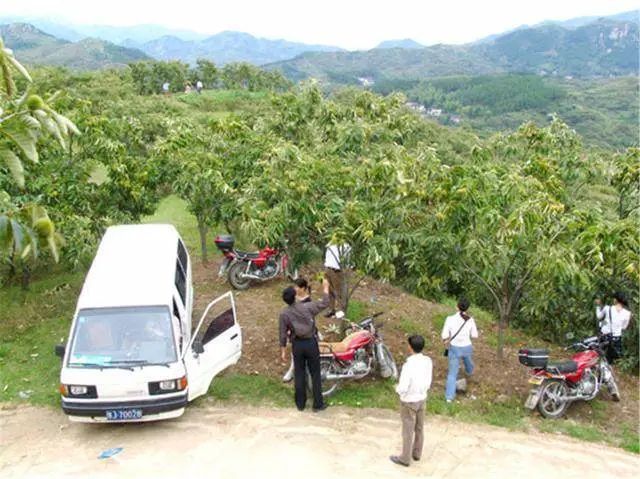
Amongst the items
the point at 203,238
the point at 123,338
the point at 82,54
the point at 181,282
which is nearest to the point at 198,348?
the point at 123,338

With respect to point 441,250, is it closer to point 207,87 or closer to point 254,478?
point 254,478

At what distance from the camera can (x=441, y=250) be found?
834cm

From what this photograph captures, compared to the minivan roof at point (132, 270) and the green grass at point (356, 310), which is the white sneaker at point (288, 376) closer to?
the minivan roof at point (132, 270)

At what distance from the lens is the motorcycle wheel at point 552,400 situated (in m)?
8.30

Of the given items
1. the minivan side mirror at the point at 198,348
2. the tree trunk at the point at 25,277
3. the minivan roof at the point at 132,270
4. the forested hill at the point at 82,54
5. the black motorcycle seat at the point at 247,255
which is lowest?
the tree trunk at the point at 25,277

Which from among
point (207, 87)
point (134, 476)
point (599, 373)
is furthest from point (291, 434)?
point (207, 87)

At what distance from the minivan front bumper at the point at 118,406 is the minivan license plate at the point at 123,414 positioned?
1.5 inches

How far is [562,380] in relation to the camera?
836 centimetres

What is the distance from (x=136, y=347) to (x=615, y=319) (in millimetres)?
7122

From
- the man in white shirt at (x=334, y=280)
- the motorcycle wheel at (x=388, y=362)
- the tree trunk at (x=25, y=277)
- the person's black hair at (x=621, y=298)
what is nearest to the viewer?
the motorcycle wheel at (x=388, y=362)

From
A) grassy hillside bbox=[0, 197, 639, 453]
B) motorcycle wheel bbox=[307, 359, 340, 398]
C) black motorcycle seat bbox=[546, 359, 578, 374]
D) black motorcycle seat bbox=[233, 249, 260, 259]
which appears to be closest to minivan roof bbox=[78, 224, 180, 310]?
grassy hillside bbox=[0, 197, 639, 453]

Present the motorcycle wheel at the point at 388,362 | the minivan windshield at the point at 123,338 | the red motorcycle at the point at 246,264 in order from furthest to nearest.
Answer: the red motorcycle at the point at 246,264, the motorcycle wheel at the point at 388,362, the minivan windshield at the point at 123,338

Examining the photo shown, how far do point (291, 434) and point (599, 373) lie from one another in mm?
4619

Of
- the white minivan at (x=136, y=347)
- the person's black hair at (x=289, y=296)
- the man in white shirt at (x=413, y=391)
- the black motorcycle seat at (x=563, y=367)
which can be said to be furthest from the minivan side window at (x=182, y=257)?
the black motorcycle seat at (x=563, y=367)
